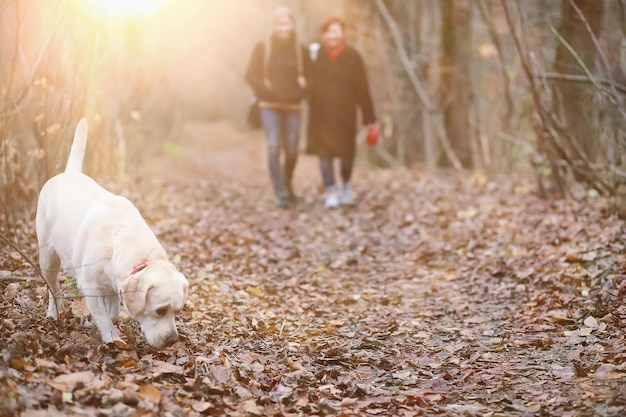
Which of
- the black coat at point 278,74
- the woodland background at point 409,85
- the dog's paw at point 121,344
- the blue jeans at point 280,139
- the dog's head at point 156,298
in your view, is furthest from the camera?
the blue jeans at point 280,139

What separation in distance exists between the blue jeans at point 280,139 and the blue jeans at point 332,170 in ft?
1.52

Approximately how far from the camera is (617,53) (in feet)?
28.0

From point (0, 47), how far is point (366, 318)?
141 inches

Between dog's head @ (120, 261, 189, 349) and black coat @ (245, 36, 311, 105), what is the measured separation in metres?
6.20

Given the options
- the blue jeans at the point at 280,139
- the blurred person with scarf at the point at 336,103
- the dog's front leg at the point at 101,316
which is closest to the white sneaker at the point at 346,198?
the blurred person with scarf at the point at 336,103

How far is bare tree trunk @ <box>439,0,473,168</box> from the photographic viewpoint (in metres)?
13.7

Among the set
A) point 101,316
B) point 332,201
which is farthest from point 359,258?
point 101,316

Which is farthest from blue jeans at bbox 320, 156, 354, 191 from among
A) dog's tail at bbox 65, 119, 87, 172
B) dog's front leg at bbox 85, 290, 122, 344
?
dog's front leg at bbox 85, 290, 122, 344

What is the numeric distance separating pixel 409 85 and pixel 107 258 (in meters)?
12.0

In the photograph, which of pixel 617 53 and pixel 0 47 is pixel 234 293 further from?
pixel 617 53

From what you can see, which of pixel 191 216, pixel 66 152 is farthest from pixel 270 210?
pixel 66 152

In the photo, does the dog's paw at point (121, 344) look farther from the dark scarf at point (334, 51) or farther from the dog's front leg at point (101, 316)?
the dark scarf at point (334, 51)

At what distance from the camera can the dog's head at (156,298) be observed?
3703mm

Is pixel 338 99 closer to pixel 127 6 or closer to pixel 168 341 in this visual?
pixel 127 6
